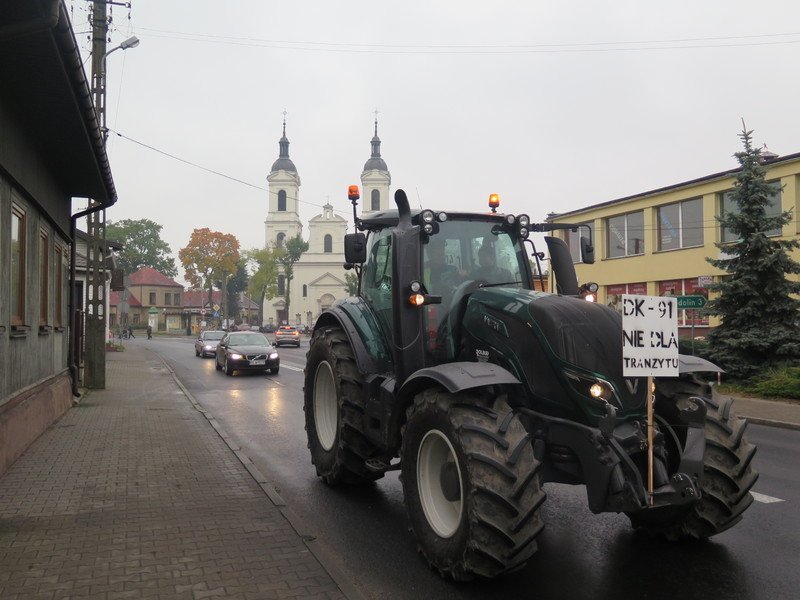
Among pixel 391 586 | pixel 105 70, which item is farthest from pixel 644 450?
pixel 105 70

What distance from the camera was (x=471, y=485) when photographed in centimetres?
379

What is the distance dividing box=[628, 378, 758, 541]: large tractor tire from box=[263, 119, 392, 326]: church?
95.4m

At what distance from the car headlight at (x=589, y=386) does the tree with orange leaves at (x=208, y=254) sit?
71.2 m

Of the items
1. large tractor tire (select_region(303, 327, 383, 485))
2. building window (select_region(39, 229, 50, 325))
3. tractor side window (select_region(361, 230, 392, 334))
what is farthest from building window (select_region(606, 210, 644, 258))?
tractor side window (select_region(361, 230, 392, 334))

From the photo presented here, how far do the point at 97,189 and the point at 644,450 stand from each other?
11167 mm

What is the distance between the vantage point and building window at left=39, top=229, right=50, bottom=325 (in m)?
10.0

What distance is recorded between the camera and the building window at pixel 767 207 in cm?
1582

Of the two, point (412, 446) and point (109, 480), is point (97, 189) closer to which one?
point (109, 480)

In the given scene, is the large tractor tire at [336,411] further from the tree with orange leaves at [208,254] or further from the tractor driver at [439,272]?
the tree with orange leaves at [208,254]

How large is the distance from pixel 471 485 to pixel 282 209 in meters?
102

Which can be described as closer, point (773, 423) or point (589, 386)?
point (589, 386)

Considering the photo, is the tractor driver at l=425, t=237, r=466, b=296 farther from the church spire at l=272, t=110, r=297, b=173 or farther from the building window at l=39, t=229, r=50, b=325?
the church spire at l=272, t=110, r=297, b=173

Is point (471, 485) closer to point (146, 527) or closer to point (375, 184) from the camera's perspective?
point (146, 527)

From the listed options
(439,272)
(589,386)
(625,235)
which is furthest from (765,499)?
(625,235)
